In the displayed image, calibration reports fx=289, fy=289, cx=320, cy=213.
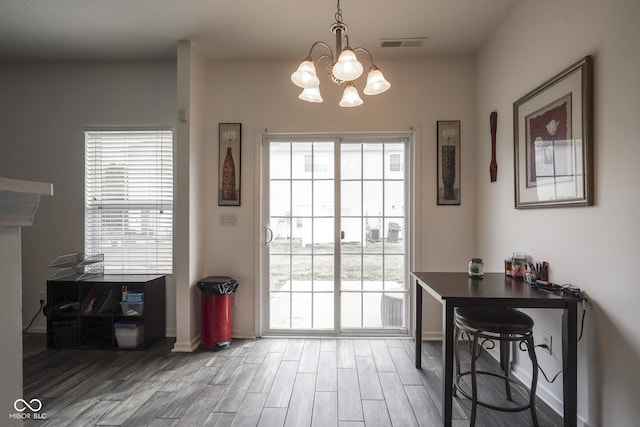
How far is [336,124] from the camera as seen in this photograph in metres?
2.94

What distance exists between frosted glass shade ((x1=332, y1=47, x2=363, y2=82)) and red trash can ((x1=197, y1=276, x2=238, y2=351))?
2.07 metres

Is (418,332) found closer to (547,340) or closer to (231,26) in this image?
(547,340)

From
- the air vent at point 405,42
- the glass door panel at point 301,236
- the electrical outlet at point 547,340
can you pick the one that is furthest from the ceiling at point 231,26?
the electrical outlet at point 547,340

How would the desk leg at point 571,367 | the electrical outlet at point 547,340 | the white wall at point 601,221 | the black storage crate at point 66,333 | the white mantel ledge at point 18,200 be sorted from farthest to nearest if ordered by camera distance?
the black storage crate at point 66,333 < the electrical outlet at point 547,340 < the desk leg at point 571,367 < the white wall at point 601,221 < the white mantel ledge at point 18,200

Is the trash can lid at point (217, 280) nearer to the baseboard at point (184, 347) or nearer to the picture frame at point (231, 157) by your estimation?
the baseboard at point (184, 347)

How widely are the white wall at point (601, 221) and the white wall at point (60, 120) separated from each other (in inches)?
129

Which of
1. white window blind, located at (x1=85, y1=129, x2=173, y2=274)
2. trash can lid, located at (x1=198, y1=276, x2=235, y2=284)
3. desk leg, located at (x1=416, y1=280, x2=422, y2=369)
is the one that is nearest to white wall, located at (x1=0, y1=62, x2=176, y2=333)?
white window blind, located at (x1=85, y1=129, x2=173, y2=274)

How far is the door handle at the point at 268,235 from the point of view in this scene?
3027 mm

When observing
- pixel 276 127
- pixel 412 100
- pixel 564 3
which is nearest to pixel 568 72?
pixel 564 3

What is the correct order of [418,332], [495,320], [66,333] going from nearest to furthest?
[495,320]
[418,332]
[66,333]

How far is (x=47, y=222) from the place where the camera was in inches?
121

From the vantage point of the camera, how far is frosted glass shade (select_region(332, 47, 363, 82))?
145 centimetres

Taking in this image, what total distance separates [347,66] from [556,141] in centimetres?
142

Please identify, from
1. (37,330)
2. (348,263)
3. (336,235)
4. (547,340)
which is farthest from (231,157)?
(547,340)
